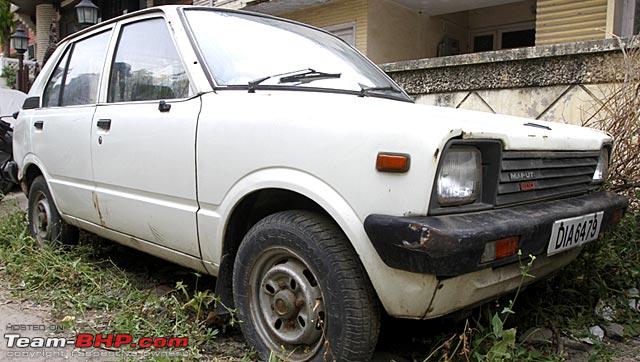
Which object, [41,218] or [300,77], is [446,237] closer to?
[300,77]

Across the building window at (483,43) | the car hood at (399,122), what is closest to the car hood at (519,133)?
the car hood at (399,122)

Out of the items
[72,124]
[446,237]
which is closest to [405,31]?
[72,124]

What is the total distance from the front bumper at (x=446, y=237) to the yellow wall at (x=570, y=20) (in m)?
5.47

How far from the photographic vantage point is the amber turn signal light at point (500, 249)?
5.93 ft

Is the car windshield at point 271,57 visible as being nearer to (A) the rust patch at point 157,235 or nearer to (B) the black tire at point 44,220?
(A) the rust patch at point 157,235

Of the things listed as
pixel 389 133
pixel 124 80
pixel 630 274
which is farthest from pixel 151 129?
pixel 630 274

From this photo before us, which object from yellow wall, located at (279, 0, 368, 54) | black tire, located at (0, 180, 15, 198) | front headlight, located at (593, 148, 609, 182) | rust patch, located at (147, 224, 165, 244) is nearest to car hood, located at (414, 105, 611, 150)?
front headlight, located at (593, 148, 609, 182)

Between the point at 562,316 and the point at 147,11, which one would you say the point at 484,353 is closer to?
the point at 562,316

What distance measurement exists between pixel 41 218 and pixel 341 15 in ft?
21.6

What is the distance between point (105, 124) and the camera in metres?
3.12

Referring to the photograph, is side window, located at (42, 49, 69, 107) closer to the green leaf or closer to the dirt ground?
the dirt ground

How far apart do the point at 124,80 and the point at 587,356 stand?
3.06 m

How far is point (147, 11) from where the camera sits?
3096 millimetres

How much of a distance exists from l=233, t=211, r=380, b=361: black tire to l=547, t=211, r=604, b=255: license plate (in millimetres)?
797
